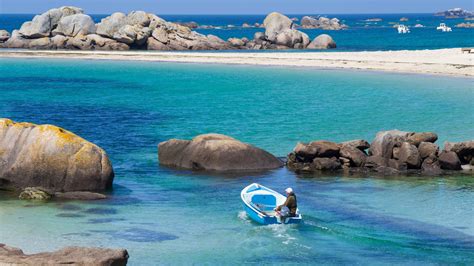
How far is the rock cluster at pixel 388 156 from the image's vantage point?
3700 cm

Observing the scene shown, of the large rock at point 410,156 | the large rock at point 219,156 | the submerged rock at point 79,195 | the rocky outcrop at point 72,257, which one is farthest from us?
the large rock at point 410,156

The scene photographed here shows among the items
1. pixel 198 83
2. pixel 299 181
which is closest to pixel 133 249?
pixel 299 181

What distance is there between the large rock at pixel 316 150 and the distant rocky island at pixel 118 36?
7907 cm

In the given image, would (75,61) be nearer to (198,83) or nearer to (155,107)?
(198,83)

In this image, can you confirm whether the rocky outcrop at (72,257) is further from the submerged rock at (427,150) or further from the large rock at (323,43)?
the large rock at (323,43)

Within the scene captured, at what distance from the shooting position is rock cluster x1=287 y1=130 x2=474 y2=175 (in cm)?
3700

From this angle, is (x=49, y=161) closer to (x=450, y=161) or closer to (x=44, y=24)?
(x=450, y=161)

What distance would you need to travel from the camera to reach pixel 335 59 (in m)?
92.8

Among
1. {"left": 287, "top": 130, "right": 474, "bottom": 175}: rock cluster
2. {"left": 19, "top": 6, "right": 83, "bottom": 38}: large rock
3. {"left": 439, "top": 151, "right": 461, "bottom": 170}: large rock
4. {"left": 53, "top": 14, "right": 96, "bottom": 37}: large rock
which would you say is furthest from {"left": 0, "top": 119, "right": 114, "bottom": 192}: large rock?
{"left": 19, "top": 6, "right": 83, "bottom": 38}: large rock

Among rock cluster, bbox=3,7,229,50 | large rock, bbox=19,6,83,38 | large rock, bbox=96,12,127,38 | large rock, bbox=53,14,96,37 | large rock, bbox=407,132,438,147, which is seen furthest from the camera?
large rock, bbox=19,6,83,38

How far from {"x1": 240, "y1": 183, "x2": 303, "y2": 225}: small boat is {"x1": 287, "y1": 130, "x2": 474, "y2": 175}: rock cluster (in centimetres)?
723

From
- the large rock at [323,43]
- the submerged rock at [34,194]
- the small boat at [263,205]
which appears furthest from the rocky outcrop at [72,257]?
the large rock at [323,43]

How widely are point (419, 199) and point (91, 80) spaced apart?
51668 mm

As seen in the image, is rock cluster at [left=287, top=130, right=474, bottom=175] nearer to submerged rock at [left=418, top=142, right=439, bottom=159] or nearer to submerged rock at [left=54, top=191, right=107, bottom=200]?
submerged rock at [left=418, top=142, right=439, bottom=159]
